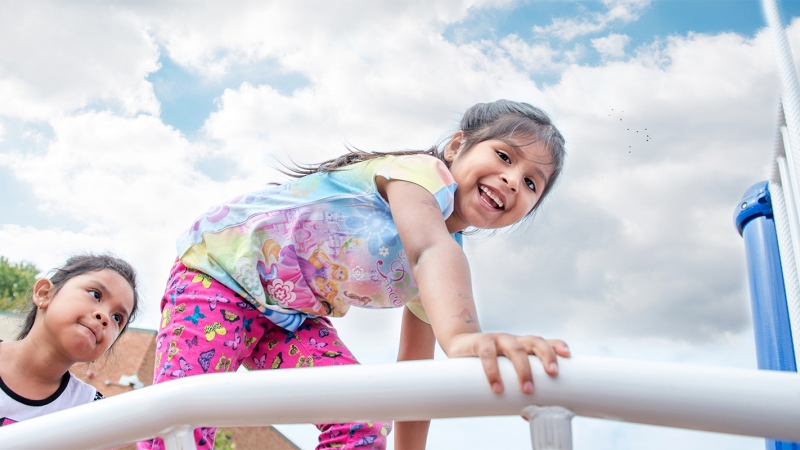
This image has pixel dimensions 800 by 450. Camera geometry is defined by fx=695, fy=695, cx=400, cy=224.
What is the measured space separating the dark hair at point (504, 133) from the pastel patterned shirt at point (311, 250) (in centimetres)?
10

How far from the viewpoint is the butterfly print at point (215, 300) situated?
162cm

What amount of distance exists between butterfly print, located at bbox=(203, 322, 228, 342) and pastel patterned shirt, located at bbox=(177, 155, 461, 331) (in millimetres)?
94

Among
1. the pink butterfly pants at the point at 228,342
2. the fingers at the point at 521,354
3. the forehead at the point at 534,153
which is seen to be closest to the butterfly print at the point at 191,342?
the pink butterfly pants at the point at 228,342

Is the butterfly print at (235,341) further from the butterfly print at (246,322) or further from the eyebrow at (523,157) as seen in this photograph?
the eyebrow at (523,157)

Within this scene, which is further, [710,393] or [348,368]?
[348,368]

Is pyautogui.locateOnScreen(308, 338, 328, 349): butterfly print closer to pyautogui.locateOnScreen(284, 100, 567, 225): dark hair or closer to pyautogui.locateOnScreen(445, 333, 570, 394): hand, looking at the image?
pyautogui.locateOnScreen(284, 100, 567, 225): dark hair

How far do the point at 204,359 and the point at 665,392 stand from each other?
1161mm

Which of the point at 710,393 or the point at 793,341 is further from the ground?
the point at 793,341

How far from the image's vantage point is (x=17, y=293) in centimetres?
1509

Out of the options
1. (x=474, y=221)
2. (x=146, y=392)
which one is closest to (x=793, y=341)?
(x=474, y=221)

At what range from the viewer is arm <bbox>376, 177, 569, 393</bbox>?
673mm

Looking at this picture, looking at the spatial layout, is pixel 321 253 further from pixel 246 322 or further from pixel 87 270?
pixel 87 270

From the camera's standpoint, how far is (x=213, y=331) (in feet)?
5.23

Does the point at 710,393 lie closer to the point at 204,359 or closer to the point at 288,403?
the point at 288,403
